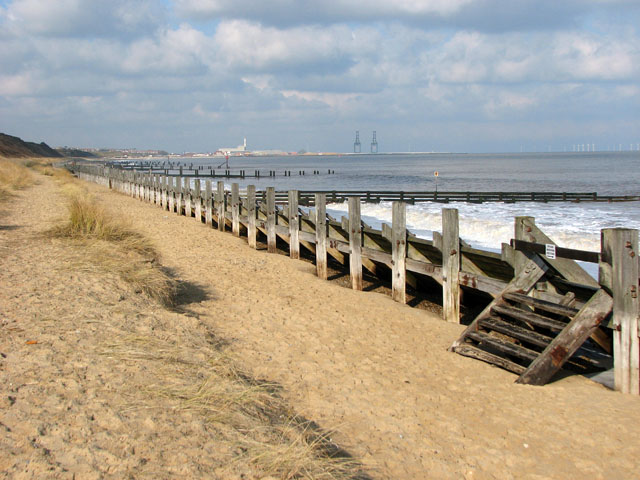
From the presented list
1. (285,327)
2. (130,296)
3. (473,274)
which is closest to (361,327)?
(285,327)

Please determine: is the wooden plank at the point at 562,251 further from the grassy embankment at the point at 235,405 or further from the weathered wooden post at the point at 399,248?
the grassy embankment at the point at 235,405

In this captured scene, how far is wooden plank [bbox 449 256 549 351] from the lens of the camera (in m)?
6.37

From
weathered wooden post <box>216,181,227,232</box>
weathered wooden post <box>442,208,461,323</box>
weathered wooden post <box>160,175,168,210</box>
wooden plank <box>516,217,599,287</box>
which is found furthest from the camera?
weathered wooden post <box>160,175,168,210</box>

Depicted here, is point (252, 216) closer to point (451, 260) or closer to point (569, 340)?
point (451, 260)

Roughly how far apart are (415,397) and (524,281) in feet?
7.03

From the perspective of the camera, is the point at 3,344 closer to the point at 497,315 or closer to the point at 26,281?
the point at 26,281

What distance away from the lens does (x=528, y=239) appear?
20.8ft

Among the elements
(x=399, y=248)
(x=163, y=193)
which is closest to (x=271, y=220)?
(x=399, y=248)

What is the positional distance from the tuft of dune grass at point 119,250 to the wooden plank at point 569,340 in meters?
4.26

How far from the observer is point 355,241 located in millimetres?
9812

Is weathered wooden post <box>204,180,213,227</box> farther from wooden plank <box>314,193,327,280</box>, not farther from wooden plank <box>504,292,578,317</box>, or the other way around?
wooden plank <box>504,292,578,317</box>

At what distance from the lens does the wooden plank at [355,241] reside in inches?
384

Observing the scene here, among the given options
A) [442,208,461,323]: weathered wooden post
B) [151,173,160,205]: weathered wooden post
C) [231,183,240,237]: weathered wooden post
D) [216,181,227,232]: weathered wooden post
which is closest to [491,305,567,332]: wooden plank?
[442,208,461,323]: weathered wooden post

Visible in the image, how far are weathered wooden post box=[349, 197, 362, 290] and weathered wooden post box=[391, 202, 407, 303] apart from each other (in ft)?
3.43
